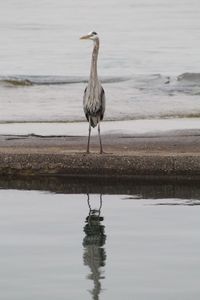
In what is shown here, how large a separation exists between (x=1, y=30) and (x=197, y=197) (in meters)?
31.0

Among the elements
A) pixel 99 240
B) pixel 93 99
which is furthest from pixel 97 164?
pixel 99 240

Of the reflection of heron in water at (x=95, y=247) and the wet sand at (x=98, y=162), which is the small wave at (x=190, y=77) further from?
the reflection of heron in water at (x=95, y=247)

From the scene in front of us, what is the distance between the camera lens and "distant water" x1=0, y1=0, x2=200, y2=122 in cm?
2139

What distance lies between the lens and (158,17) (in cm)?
5253

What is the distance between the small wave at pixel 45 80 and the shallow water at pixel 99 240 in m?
12.3

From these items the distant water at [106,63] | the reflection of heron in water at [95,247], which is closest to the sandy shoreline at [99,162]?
the reflection of heron in water at [95,247]

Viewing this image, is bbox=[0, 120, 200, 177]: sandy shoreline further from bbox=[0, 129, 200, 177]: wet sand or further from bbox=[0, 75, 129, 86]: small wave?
bbox=[0, 75, 129, 86]: small wave

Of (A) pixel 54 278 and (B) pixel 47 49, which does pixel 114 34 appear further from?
(A) pixel 54 278

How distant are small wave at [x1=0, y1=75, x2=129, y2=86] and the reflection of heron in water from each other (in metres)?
13.9

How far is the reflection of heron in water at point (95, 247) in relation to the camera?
30.1 ft

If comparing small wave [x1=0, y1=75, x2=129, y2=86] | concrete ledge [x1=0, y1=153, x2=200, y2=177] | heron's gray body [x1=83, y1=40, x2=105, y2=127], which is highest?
small wave [x1=0, y1=75, x2=129, y2=86]

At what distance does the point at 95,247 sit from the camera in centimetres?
1027

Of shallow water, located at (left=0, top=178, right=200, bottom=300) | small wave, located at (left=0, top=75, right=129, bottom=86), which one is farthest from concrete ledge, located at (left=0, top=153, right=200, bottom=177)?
small wave, located at (left=0, top=75, right=129, bottom=86)

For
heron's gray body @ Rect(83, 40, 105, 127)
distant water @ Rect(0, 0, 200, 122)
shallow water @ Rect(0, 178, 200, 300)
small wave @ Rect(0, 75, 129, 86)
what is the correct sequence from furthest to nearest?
small wave @ Rect(0, 75, 129, 86) < distant water @ Rect(0, 0, 200, 122) < heron's gray body @ Rect(83, 40, 105, 127) < shallow water @ Rect(0, 178, 200, 300)
